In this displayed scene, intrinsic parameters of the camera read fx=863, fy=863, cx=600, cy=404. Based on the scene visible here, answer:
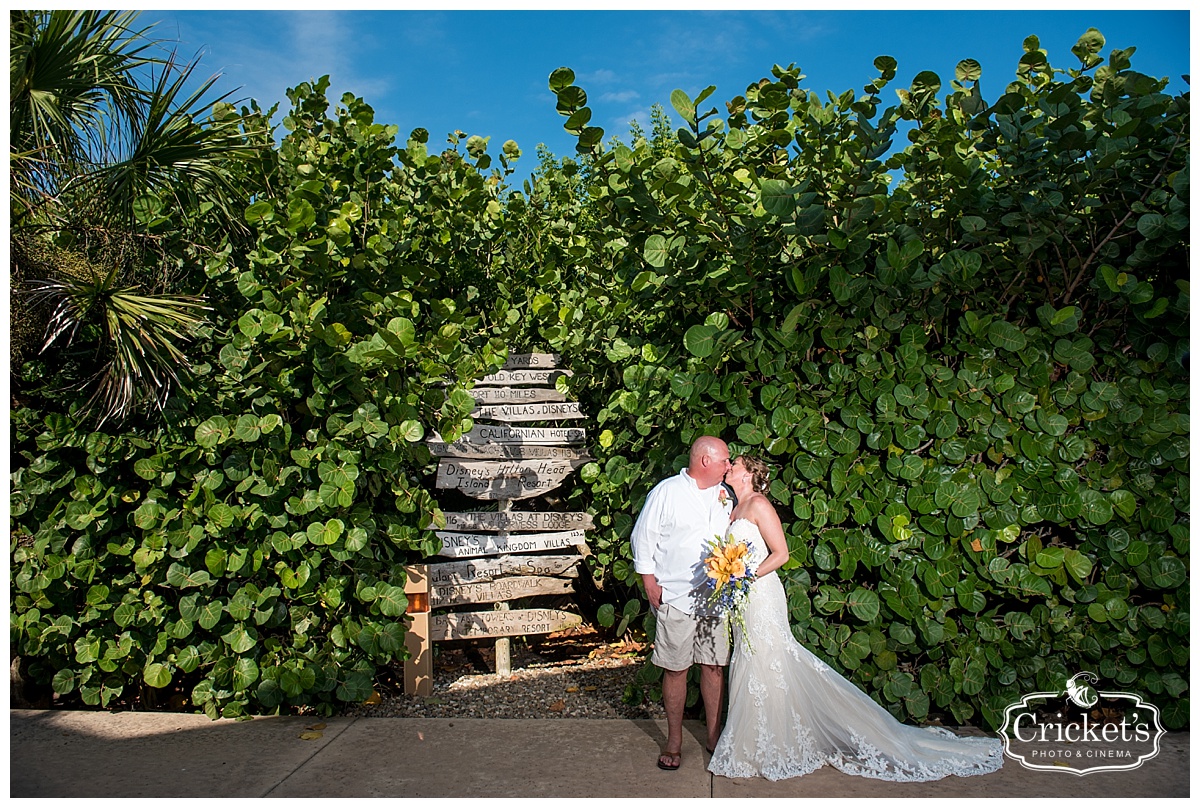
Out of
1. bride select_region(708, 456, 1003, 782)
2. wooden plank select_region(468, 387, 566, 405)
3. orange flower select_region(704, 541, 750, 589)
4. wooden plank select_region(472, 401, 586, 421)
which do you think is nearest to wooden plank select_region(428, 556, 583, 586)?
wooden plank select_region(472, 401, 586, 421)

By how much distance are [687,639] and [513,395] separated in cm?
258

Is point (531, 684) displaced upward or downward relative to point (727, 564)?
downward

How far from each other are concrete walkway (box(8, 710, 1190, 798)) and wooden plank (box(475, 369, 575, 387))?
234 cm

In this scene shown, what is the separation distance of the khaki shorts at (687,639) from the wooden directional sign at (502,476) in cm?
198

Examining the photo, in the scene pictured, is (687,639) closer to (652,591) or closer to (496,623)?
(652,591)

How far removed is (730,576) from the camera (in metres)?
3.49

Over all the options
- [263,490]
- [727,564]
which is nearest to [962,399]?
[727,564]

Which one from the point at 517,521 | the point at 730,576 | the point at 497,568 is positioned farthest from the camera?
the point at 517,521

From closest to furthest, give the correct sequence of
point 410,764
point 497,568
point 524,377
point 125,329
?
point 410,764 → point 125,329 → point 497,568 → point 524,377

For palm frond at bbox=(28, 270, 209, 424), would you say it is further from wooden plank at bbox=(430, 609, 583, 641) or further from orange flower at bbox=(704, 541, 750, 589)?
orange flower at bbox=(704, 541, 750, 589)

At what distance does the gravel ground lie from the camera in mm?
4684

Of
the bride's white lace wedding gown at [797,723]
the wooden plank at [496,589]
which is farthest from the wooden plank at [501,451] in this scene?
the bride's white lace wedding gown at [797,723]

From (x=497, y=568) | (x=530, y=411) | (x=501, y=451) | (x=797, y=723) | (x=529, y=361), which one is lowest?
(x=797, y=723)

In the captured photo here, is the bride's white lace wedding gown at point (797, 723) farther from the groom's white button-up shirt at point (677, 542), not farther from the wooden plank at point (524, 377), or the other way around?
the wooden plank at point (524, 377)
